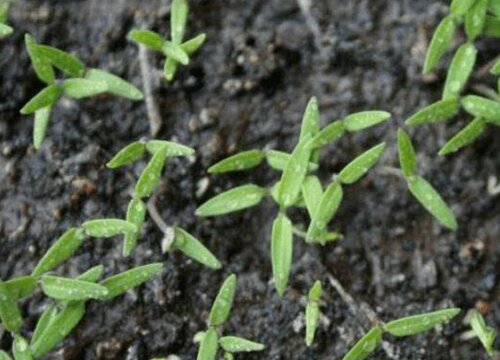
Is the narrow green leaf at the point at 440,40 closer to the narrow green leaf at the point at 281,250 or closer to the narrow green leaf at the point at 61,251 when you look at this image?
the narrow green leaf at the point at 281,250

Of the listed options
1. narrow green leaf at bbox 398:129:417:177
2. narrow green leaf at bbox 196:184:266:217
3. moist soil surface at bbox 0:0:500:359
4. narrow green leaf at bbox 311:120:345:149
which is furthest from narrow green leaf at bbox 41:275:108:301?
narrow green leaf at bbox 398:129:417:177

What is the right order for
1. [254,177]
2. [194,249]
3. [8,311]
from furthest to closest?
[254,177] → [194,249] → [8,311]

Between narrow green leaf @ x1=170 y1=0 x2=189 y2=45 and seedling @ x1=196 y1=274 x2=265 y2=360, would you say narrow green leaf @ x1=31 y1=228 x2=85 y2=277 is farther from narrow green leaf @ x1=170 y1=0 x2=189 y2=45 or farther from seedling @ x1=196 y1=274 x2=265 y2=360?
narrow green leaf @ x1=170 y1=0 x2=189 y2=45


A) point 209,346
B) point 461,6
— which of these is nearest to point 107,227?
point 209,346

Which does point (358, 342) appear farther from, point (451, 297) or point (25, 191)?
point (25, 191)

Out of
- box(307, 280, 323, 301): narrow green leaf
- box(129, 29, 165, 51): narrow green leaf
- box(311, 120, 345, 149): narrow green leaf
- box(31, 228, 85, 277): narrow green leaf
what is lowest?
box(307, 280, 323, 301): narrow green leaf

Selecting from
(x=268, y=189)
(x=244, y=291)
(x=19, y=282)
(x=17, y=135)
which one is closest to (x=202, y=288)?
(x=244, y=291)

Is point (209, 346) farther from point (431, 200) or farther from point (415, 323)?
point (431, 200)
